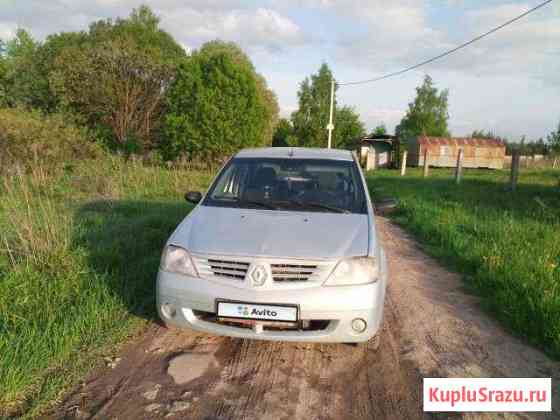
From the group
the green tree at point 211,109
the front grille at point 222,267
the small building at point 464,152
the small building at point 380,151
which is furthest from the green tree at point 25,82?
the small building at point 464,152

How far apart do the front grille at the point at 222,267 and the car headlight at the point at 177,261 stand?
0.06m

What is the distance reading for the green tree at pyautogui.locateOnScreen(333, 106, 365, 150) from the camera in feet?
132

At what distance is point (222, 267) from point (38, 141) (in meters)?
10.3

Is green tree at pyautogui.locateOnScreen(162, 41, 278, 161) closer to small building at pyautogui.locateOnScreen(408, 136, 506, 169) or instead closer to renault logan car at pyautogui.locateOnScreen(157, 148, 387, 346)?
renault logan car at pyautogui.locateOnScreen(157, 148, 387, 346)

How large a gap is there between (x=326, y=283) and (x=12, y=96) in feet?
100

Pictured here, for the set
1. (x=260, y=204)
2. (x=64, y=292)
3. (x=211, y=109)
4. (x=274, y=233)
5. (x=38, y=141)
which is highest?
(x=211, y=109)

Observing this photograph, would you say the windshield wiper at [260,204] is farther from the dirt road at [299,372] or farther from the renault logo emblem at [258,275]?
the dirt road at [299,372]

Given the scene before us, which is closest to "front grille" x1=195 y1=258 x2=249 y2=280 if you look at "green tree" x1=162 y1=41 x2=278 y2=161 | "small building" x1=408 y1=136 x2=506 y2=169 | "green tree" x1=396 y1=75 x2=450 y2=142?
"green tree" x1=162 y1=41 x2=278 y2=161

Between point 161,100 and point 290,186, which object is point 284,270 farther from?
point 161,100

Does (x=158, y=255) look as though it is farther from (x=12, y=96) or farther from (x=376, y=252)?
(x=12, y=96)

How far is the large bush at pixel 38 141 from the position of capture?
10.1 metres

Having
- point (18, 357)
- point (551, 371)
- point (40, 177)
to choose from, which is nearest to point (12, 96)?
point (40, 177)

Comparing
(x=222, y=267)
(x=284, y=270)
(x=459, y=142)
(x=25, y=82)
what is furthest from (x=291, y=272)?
(x=459, y=142)

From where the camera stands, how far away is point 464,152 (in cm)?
3262
